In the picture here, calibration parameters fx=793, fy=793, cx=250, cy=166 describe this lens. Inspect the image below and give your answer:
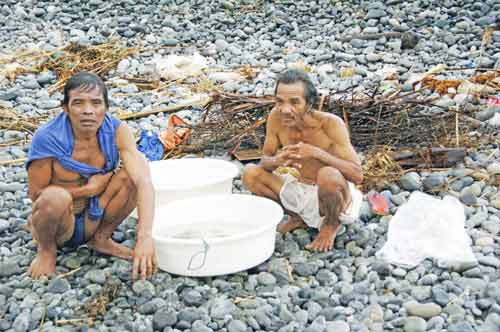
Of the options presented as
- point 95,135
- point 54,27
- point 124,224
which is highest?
point 95,135

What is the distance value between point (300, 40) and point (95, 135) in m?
5.94

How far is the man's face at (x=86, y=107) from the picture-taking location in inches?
149

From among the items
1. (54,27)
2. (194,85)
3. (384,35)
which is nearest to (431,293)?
(194,85)

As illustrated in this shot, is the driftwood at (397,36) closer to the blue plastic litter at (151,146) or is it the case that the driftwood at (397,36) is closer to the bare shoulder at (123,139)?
the blue plastic litter at (151,146)

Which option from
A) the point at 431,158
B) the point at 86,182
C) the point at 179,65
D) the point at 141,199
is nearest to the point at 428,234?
the point at 431,158

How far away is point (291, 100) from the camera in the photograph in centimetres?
409

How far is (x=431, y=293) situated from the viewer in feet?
12.0

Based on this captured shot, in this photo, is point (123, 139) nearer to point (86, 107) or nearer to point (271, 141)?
point (86, 107)

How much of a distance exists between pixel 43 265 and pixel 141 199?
607 mm

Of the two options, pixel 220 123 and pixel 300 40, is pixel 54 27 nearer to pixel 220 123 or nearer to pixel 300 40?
pixel 300 40

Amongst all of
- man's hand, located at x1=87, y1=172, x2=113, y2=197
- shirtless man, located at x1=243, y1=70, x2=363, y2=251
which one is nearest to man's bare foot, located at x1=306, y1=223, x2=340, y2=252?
shirtless man, located at x1=243, y1=70, x2=363, y2=251

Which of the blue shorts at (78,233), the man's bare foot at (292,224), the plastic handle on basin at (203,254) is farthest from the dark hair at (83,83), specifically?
the man's bare foot at (292,224)

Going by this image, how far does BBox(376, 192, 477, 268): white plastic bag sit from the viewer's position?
398 centimetres

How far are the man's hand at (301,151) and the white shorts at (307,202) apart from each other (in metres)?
0.33
